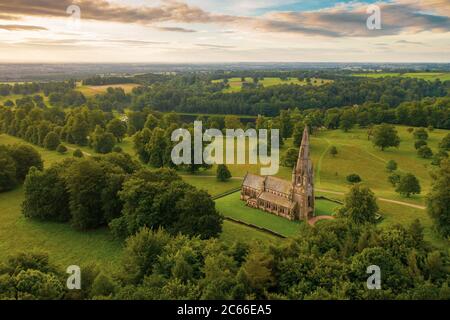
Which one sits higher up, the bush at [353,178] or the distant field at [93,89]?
the distant field at [93,89]

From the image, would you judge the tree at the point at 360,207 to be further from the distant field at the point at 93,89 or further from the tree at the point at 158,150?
the distant field at the point at 93,89

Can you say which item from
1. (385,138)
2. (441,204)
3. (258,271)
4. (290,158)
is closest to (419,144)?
(385,138)

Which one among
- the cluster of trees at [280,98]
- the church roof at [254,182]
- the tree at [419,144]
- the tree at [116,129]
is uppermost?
the cluster of trees at [280,98]

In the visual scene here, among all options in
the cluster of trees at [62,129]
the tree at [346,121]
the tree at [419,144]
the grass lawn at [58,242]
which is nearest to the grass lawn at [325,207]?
the grass lawn at [58,242]

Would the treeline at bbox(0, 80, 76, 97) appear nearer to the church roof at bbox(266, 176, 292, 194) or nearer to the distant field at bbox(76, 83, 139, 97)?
the distant field at bbox(76, 83, 139, 97)

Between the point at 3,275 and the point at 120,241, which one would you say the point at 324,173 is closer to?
the point at 120,241

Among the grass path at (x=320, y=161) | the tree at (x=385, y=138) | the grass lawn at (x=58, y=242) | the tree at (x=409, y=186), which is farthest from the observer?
the tree at (x=385, y=138)
